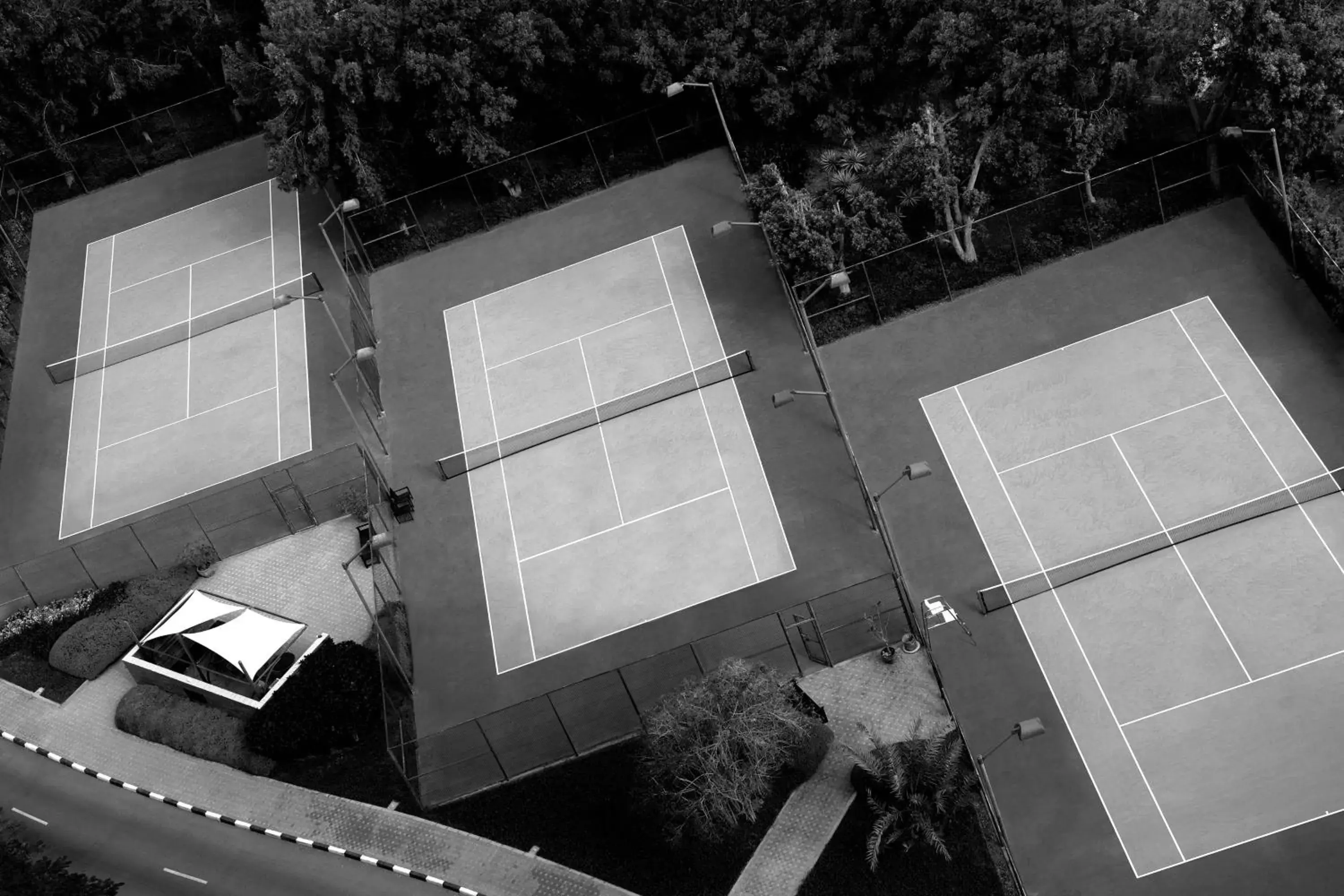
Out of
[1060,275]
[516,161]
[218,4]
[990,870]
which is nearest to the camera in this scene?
[990,870]

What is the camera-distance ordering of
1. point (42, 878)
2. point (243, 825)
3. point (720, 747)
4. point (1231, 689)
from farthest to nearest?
point (243, 825) < point (1231, 689) < point (42, 878) < point (720, 747)

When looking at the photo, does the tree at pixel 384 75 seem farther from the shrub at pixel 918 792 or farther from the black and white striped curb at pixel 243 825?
the shrub at pixel 918 792

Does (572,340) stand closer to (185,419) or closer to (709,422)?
(709,422)

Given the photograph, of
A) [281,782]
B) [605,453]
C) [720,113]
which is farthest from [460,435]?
[720,113]

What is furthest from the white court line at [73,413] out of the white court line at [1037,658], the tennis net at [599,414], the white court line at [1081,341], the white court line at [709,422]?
the white court line at [1081,341]

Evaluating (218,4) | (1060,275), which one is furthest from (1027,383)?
(218,4)

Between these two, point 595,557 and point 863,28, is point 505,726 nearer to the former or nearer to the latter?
point 595,557
